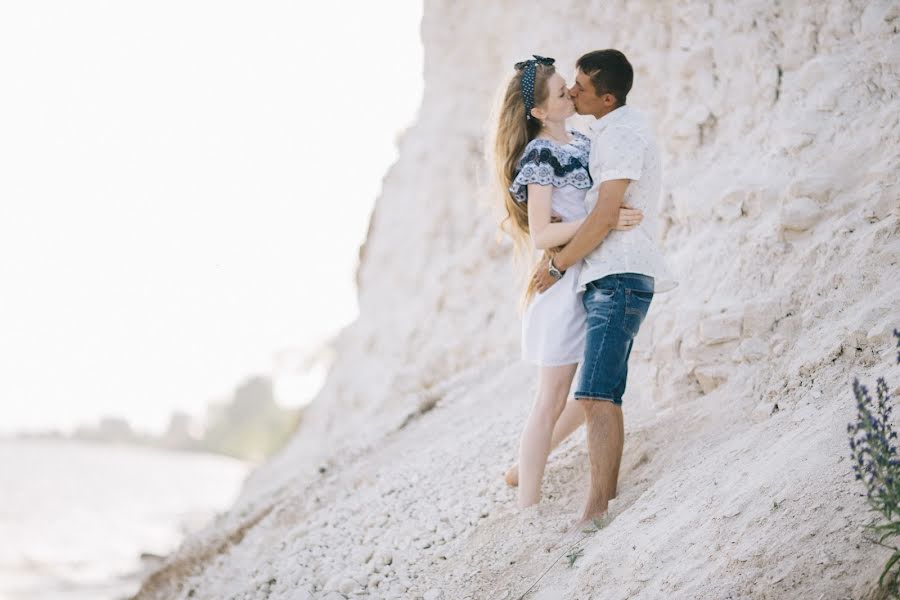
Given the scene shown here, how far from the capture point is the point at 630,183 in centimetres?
432

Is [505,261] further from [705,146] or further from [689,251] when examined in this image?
[689,251]

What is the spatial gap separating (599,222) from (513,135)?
0.66 meters

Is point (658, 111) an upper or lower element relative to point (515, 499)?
upper

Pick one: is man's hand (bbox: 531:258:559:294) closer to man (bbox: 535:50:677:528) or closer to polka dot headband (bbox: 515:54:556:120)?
man (bbox: 535:50:677:528)

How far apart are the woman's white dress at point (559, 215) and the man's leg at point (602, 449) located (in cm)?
34

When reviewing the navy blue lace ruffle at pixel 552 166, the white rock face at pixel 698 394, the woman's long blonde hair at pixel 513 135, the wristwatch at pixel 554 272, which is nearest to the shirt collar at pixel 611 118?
the navy blue lace ruffle at pixel 552 166

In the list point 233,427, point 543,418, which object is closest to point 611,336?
point 543,418

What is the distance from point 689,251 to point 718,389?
1.38 m

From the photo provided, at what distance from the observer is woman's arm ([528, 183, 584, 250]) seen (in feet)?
14.4

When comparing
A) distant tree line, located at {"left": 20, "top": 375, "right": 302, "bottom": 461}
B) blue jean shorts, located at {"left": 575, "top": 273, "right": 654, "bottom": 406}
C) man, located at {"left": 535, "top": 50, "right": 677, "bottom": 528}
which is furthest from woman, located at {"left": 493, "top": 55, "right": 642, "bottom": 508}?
distant tree line, located at {"left": 20, "top": 375, "right": 302, "bottom": 461}

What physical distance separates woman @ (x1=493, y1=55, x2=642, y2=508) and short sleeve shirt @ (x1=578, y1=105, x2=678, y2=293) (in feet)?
0.42

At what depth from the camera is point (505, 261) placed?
9594 millimetres

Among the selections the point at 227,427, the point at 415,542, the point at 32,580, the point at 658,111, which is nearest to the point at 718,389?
the point at 415,542

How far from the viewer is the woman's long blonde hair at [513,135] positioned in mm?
4523
